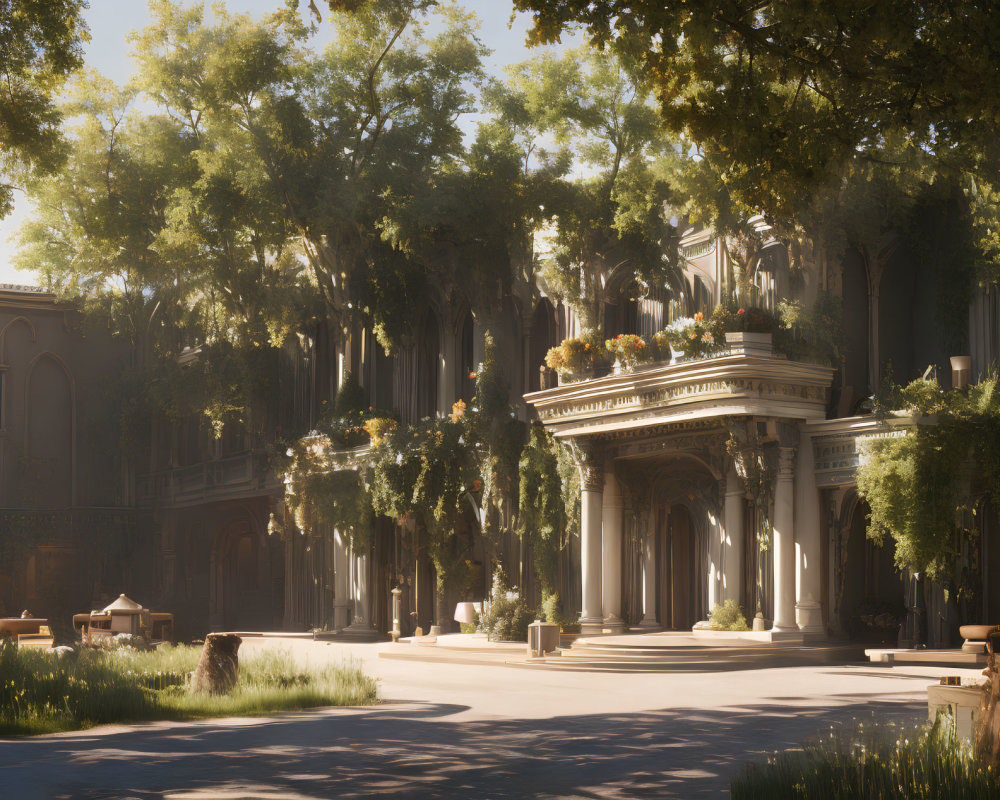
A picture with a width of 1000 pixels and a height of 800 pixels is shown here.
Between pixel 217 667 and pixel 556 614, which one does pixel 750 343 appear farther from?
pixel 217 667

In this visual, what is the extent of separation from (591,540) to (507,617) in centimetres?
234

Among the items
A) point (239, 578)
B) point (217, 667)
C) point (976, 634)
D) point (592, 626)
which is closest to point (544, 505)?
point (592, 626)

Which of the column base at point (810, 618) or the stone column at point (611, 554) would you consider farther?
the stone column at point (611, 554)

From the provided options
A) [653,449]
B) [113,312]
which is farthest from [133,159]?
[653,449]

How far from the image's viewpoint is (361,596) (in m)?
30.3

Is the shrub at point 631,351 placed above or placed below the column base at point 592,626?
above

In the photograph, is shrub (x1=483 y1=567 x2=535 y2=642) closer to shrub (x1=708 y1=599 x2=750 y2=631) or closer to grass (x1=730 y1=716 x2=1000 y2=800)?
shrub (x1=708 y1=599 x2=750 y2=631)

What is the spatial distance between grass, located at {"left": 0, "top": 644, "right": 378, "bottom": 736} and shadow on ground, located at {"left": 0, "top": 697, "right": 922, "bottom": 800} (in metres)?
0.88

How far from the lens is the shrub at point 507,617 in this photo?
24.3 m

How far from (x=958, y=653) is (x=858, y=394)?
7.88 meters

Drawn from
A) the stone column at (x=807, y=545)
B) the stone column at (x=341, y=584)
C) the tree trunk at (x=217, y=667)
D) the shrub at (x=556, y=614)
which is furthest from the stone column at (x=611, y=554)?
the tree trunk at (x=217, y=667)

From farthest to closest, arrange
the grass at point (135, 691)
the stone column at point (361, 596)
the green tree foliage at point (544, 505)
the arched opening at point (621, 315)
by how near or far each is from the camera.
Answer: the stone column at point (361, 596)
the arched opening at point (621, 315)
the green tree foliage at point (544, 505)
the grass at point (135, 691)

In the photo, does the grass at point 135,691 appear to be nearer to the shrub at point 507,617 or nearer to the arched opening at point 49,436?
the shrub at point 507,617

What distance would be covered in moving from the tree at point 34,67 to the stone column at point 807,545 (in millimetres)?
12755
